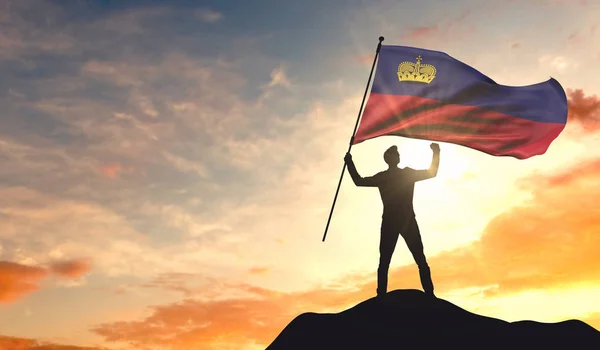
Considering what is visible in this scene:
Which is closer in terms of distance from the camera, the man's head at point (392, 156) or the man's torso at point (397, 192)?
the man's torso at point (397, 192)

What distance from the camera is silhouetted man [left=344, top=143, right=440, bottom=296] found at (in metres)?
13.8

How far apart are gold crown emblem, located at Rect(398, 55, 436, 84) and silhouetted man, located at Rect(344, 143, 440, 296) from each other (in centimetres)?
202

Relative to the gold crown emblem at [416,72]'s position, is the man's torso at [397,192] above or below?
below

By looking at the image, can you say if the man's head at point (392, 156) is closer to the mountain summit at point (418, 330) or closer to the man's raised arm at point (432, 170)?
the man's raised arm at point (432, 170)

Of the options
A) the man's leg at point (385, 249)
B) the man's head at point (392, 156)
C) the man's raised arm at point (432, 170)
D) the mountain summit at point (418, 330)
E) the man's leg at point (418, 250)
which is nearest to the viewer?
the mountain summit at point (418, 330)

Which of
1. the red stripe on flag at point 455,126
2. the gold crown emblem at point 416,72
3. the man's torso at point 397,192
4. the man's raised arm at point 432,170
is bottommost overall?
the man's torso at point 397,192

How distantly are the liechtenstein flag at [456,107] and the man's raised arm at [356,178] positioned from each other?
0.49m

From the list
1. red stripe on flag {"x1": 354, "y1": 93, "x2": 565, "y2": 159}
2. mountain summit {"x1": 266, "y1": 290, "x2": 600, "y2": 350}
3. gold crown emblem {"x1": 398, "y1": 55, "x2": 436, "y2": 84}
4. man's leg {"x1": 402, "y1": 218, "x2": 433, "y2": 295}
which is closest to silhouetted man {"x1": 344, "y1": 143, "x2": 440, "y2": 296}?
man's leg {"x1": 402, "y1": 218, "x2": 433, "y2": 295}

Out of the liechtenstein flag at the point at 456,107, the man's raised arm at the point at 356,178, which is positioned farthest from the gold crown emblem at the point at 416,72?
the man's raised arm at the point at 356,178

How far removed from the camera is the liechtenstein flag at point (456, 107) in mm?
14398

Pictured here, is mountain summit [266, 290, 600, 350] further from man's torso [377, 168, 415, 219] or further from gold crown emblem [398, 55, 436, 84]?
gold crown emblem [398, 55, 436, 84]

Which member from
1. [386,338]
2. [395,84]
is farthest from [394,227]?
[395,84]

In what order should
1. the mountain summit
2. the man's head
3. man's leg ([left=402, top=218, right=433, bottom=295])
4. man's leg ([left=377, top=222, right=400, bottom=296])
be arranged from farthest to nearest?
the man's head
man's leg ([left=402, top=218, right=433, bottom=295])
man's leg ([left=377, top=222, right=400, bottom=296])
the mountain summit

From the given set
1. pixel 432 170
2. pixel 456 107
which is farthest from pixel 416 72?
pixel 432 170
